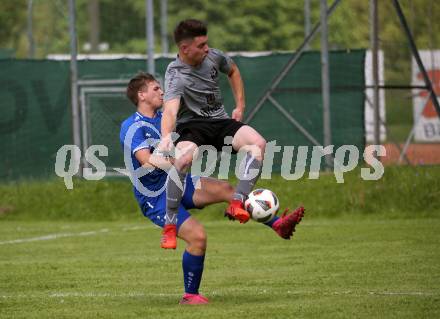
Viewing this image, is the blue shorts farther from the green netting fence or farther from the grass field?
the green netting fence

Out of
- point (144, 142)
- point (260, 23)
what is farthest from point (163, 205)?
point (260, 23)

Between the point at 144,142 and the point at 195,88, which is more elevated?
the point at 195,88

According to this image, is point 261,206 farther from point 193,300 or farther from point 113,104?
point 113,104

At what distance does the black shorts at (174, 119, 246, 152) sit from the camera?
356 inches

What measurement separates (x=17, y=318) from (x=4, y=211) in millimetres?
9650

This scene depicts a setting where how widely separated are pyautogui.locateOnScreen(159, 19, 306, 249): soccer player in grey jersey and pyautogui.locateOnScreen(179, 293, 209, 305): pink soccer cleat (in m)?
0.46

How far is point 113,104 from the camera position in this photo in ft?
59.9

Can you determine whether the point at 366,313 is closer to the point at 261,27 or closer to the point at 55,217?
the point at 55,217

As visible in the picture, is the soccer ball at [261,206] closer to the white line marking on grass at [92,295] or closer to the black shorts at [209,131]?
the black shorts at [209,131]

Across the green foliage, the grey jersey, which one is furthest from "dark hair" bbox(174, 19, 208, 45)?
the green foliage

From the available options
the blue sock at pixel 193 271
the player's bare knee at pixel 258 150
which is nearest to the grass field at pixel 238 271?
the blue sock at pixel 193 271

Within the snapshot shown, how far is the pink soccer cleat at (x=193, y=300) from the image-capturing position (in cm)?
872

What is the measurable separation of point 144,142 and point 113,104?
30.9ft

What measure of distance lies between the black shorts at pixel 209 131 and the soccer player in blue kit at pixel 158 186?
24 cm
